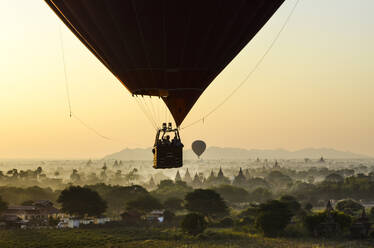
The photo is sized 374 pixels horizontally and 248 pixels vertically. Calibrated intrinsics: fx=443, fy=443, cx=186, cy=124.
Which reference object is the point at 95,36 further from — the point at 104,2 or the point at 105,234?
the point at 105,234

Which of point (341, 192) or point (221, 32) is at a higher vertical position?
point (221, 32)

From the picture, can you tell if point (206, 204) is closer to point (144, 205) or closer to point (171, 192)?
point (144, 205)

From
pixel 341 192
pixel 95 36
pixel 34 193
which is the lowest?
pixel 341 192

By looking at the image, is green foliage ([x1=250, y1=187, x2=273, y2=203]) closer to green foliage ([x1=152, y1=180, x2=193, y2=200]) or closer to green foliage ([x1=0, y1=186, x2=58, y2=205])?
green foliage ([x1=152, y1=180, x2=193, y2=200])

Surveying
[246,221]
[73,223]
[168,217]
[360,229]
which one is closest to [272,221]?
[246,221]

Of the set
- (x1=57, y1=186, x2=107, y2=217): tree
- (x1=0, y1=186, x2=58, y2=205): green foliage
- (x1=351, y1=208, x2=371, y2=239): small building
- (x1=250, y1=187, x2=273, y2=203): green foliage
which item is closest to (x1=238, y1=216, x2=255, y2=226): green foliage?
(x1=351, y1=208, x2=371, y2=239): small building

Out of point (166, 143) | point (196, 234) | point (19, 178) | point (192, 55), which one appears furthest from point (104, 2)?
point (19, 178)

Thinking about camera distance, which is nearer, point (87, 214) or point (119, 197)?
point (87, 214)

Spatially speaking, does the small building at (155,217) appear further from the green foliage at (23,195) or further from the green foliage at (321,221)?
the green foliage at (23,195)

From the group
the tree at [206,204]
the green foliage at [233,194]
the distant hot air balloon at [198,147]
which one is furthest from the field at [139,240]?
the distant hot air balloon at [198,147]
